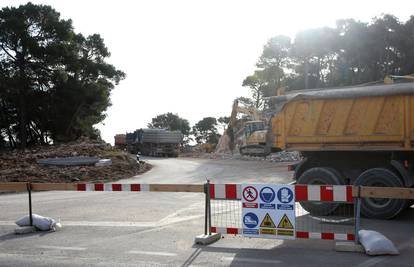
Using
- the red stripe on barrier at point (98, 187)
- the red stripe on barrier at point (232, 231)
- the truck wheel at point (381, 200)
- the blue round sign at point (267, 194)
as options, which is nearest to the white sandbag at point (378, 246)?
the blue round sign at point (267, 194)

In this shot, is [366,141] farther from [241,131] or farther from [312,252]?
[241,131]

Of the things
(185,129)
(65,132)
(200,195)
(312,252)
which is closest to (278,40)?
(65,132)

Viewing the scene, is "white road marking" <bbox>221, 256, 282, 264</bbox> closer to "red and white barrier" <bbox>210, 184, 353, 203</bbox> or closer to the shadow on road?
"red and white barrier" <bbox>210, 184, 353, 203</bbox>

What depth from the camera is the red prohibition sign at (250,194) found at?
874cm

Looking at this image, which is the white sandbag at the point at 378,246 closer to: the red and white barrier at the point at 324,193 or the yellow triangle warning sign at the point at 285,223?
the red and white barrier at the point at 324,193

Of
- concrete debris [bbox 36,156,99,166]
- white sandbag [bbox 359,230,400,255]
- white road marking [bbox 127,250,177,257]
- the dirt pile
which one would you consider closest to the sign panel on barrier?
white sandbag [bbox 359,230,400,255]

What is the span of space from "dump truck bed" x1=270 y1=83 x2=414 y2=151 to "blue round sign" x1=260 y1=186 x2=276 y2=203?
4.35 metres

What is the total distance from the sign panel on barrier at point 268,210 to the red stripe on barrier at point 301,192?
11 centimetres

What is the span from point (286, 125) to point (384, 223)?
3.32 meters

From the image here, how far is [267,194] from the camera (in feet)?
28.3

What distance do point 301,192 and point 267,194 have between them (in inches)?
21.4

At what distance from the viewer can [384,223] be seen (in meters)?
11.2

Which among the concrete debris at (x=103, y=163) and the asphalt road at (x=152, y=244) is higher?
the concrete debris at (x=103, y=163)

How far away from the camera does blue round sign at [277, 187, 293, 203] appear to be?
8488mm
